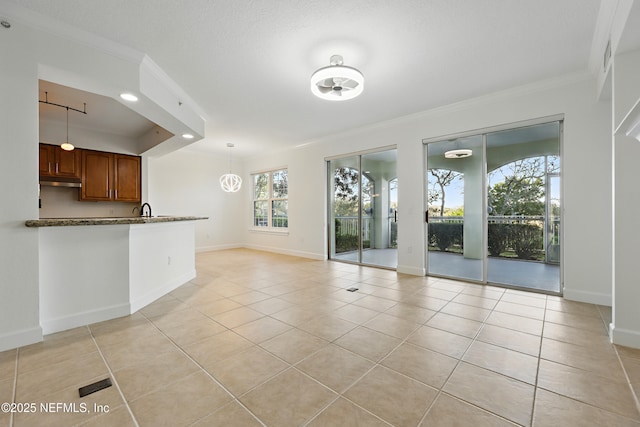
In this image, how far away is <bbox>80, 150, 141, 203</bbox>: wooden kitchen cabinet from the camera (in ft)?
16.9

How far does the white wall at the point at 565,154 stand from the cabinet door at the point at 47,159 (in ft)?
A: 16.9

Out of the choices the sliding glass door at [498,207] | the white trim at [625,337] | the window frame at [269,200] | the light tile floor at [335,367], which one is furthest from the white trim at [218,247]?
the white trim at [625,337]

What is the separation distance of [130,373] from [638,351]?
3.77 m

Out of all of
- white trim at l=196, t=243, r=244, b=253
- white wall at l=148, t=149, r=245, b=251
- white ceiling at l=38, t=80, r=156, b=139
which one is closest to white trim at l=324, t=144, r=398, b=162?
white wall at l=148, t=149, r=245, b=251

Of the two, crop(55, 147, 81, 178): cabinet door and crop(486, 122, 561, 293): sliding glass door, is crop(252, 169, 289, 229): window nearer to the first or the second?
crop(55, 147, 81, 178): cabinet door

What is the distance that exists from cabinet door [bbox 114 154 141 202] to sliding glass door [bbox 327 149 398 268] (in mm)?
4138

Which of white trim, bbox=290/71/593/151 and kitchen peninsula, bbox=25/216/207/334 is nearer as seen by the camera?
kitchen peninsula, bbox=25/216/207/334

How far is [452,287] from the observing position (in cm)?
384

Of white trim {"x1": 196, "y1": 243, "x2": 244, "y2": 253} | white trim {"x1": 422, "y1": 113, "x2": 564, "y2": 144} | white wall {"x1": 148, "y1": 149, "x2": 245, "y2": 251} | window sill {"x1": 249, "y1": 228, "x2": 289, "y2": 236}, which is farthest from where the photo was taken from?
white trim {"x1": 196, "y1": 243, "x2": 244, "y2": 253}

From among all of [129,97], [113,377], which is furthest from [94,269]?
[129,97]

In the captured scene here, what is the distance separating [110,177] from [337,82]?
5071 millimetres

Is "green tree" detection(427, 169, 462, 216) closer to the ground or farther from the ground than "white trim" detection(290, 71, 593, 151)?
closer to the ground

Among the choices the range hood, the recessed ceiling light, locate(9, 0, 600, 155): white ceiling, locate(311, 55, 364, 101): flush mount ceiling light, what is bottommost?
the range hood

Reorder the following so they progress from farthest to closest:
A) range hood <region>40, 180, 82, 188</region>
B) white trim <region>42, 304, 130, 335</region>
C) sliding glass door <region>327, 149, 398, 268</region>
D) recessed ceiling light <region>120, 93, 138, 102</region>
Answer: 1. sliding glass door <region>327, 149, 398, 268</region>
2. range hood <region>40, 180, 82, 188</region>
3. recessed ceiling light <region>120, 93, 138, 102</region>
4. white trim <region>42, 304, 130, 335</region>
